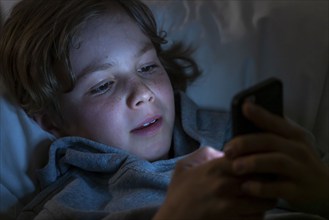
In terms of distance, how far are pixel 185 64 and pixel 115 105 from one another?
274 millimetres

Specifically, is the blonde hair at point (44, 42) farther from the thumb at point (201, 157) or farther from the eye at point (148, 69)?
the thumb at point (201, 157)

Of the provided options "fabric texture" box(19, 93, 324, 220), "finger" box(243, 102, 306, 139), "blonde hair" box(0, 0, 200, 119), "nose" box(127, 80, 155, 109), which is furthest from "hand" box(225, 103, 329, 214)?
"blonde hair" box(0, 0, 200, 119)

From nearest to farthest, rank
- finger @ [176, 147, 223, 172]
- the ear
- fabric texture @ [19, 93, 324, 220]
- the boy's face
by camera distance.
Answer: finger @ [176, 147, 223, 172] < fabric texture @ [19, 93, 324, 220] < the boy's face < the ear

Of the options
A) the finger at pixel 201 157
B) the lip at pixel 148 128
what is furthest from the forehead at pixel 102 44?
the finger at pixel 201 157

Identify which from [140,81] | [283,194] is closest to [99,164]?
[140,81]

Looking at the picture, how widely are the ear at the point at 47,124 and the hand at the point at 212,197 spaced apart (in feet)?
1.61

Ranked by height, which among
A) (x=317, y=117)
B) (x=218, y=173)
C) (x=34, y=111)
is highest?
(x=218, y=173)

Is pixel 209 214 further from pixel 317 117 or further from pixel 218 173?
pixel 317 117

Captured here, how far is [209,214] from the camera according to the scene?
20.7 inches

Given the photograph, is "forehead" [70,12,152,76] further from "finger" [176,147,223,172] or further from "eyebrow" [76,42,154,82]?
"finger" [176,147,223,172]

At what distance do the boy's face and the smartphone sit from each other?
394 millimetres

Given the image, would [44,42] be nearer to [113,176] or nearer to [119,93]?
[119,93]

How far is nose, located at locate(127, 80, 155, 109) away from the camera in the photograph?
2.84ft

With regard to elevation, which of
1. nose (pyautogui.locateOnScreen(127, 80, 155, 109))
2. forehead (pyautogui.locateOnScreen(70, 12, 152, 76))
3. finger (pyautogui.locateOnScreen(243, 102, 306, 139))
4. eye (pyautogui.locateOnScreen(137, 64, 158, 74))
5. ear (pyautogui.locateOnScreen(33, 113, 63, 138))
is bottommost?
ear (pyautogui.locateOnScreen(33, 113, 63, 138))
